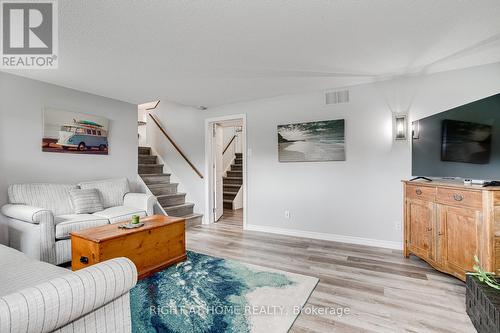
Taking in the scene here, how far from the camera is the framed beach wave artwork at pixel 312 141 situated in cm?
364

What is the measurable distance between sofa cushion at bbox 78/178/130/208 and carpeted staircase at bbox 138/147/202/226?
78 centimetres

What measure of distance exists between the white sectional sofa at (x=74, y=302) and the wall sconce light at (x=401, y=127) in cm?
339

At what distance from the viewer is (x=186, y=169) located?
5.15 meters

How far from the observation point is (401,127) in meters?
3.21

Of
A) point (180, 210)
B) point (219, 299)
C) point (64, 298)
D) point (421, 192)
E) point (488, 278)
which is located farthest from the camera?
point (180, 210)

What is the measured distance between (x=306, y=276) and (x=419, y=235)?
55.0 inches

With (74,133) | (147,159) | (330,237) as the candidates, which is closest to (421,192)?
(330,237)

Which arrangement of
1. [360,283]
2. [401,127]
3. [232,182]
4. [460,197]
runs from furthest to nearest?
[232,182] → [401,127] → [360,283] → [460,197]

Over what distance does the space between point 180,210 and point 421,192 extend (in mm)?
3842

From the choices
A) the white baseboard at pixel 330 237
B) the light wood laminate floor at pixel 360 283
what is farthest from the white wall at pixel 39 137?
the white baseboard at pixel 330 237

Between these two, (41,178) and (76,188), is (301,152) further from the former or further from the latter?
(41,178)

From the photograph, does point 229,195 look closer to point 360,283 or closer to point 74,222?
point 74,222

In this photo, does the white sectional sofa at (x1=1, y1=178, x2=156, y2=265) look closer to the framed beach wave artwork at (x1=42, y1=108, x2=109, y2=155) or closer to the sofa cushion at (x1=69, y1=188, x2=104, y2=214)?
the sofa cushion at (x1=69, y1=188, x2=104, y2=214)

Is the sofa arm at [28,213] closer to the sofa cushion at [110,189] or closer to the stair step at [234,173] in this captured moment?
the sofa cushion at [110,189]
